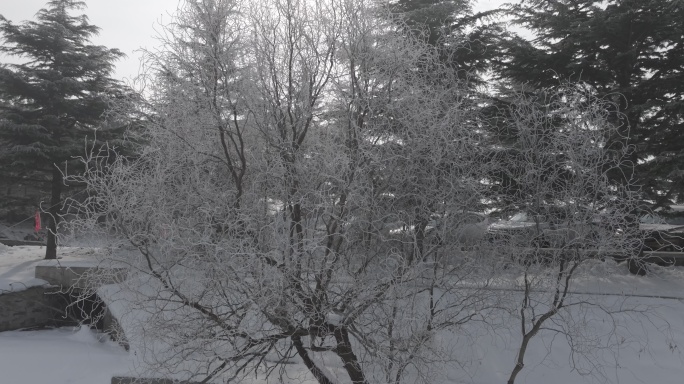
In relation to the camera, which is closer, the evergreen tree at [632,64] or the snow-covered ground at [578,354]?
the snow-covered ground at [578,354]

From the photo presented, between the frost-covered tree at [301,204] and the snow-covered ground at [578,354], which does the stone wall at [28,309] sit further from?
the frost-covered tree at [301,204]

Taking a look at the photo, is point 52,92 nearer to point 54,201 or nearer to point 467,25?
point 54,201

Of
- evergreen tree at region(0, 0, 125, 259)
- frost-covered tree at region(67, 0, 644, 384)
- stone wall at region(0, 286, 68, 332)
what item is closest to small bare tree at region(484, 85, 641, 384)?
frost-covered tree at region(67, 0, 644, 384)

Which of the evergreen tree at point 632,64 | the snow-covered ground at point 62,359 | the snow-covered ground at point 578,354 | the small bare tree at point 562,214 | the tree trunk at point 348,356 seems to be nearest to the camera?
the tree trunk at point 348,356

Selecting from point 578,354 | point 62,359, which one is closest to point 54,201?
point 62,359

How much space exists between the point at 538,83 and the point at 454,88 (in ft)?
18.2

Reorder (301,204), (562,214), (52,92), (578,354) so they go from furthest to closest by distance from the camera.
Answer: (52,92), (578,354), (562,214), (301,204)

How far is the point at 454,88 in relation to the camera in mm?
8102

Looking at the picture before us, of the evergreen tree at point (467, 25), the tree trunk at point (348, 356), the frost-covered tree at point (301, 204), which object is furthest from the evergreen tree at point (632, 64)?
the tree trunk at point (348, 356)

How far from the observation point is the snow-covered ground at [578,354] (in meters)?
8.27

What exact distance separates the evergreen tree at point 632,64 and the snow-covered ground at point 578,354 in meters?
2.65

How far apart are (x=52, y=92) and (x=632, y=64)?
49.8 ft

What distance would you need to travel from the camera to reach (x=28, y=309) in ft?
41.3

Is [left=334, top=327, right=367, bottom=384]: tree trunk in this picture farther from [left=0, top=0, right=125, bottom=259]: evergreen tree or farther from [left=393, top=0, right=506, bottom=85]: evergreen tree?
[left=0, top=0, right=125, bottom=259]: evergreen tree
